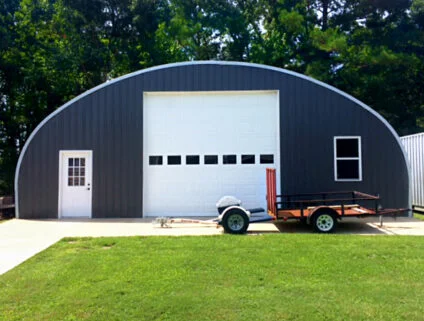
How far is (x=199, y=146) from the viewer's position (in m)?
11.9

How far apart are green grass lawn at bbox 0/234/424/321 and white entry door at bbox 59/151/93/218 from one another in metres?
4.36

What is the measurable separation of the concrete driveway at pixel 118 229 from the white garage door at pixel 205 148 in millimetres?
1518

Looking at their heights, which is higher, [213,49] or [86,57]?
[213,49]

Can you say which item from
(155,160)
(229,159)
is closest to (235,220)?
(229,159)

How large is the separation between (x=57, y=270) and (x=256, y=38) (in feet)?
72.3

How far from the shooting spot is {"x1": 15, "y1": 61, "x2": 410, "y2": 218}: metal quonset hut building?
1136 cm

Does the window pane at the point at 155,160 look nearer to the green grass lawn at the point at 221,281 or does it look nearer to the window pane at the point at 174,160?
the window pane at the point at 174,160

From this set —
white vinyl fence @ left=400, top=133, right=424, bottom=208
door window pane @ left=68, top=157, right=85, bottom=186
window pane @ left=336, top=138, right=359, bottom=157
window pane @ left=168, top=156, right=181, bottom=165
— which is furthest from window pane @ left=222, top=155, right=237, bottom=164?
white vinyl fence @ left=400, top=133, right=424, bottom=208

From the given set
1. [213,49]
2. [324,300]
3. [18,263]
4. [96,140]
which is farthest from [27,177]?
[213,49]

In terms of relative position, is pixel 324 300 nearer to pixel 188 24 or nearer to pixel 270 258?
pixel 270 258

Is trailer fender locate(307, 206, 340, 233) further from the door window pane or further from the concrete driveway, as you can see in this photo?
the door window pane

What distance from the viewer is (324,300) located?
4219mm

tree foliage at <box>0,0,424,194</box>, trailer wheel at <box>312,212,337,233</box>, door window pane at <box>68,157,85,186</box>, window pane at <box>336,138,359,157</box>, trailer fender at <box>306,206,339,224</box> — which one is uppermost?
tree foliage at <box>0,0,424,194</box>

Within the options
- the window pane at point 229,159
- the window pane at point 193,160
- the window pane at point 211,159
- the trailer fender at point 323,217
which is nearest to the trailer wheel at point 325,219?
the trailer fender at point 323,217
